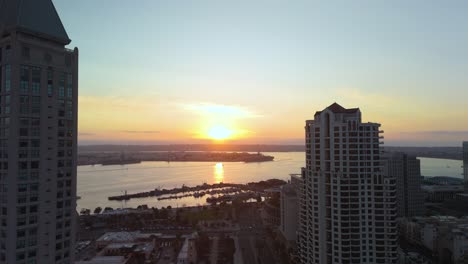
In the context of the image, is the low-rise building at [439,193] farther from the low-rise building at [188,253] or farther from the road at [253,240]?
the low-rise building at [188,253]

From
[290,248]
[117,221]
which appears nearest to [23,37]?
[290,248]

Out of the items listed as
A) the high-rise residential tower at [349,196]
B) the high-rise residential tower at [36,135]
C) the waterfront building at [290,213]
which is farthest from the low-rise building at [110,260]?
the high-rise residential tower at [36,135]

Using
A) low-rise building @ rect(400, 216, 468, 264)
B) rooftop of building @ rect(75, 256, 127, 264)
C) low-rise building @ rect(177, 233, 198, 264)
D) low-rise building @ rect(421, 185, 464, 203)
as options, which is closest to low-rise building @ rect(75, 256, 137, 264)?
rooftop of building @ rect(75, 256, 127, 264)

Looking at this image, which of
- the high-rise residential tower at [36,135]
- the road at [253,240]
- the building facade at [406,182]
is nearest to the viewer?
the high-rise residential tower at [36,135]

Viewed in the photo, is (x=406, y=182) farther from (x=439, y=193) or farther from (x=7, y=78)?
(x=7, y=78)

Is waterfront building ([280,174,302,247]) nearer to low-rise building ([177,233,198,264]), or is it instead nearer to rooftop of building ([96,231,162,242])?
low-rise building ([177,233,198,264])

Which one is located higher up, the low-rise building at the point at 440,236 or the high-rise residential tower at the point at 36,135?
the high-rise residential tower at the point at 36,135

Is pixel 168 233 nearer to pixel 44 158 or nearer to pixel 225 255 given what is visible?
pixel 225 255

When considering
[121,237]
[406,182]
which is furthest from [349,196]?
[406,182]
